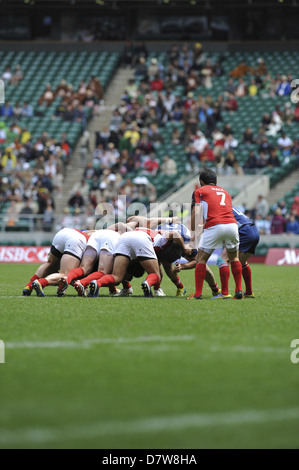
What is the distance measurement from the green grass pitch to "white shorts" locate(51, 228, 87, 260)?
9.31 feet

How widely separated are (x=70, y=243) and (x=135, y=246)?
1210 millimetres

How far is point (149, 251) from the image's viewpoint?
1227cm

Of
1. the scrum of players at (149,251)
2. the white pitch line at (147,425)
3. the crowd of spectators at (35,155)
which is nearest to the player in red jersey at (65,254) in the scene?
the scrum of players at (149,251)

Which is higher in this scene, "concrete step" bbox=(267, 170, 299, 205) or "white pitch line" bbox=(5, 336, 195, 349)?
"concrete step" bbox=(267, 170, 299, 205)

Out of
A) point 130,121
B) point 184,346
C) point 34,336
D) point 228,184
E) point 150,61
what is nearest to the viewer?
point 184,346

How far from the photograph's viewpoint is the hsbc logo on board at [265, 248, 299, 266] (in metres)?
28.1

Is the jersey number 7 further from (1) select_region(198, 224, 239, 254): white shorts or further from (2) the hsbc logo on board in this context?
(2) the hsbc logo on board

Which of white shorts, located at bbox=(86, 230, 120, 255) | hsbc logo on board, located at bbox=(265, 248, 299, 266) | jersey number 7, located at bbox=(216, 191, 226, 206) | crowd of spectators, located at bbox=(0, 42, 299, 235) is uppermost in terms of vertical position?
crowd of spectators, located at bbox=(0, 42, 299, 235)

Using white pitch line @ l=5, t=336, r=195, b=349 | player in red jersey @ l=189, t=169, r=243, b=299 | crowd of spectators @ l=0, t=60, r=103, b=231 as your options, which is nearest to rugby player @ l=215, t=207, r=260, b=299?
player in red jersey @ l=189, t=169, r=243, b=299

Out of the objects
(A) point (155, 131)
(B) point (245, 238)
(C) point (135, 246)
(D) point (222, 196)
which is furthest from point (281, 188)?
(C) point (135, 246)

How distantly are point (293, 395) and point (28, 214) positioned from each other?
26.3m

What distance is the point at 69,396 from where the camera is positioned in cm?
516
